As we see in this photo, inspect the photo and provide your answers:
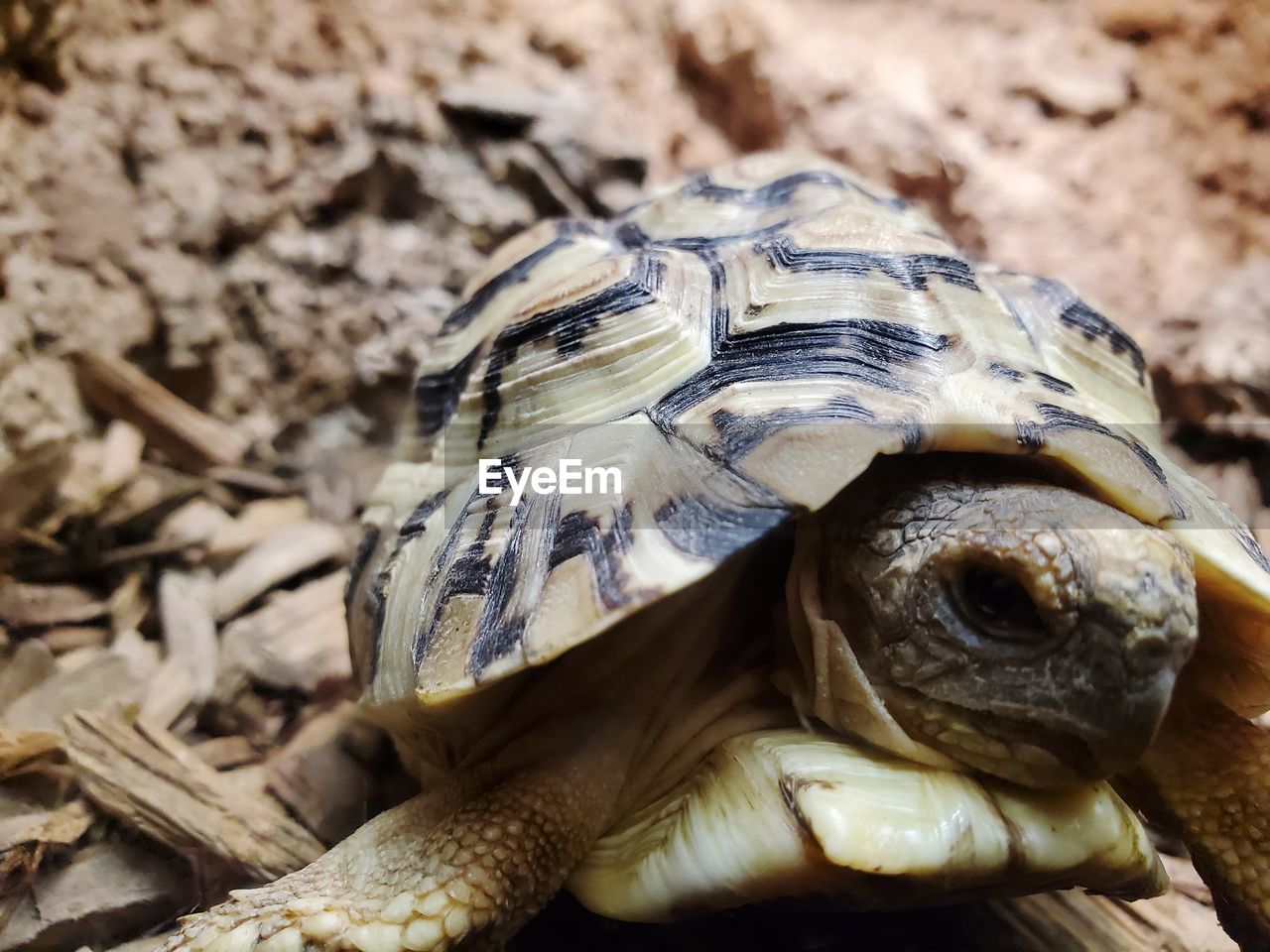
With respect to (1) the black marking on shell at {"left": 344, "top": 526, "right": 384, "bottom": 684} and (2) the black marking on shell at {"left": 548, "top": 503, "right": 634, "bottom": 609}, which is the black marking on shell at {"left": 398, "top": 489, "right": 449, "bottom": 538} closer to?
(1) the black marking on shell at {"left": 344, "top": 526, "right": 384, "bottom": 684}

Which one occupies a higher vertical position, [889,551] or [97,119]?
[97,119]

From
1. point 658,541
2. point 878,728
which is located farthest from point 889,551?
point 658,541

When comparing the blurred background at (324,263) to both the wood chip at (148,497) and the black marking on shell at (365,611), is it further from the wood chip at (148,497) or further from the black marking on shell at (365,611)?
the black marking on shell at (365,611)

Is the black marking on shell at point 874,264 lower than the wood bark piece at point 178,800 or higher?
higher

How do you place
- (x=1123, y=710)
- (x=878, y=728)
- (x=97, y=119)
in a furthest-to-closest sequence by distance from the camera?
(x=97, y=119)
(x=878, y=728)
(x=1123, y=710)

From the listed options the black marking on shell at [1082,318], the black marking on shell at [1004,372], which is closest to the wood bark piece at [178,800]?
the black marking on shell at [1004,372]

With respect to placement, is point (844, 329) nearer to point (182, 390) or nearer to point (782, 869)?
point (782, 869)
